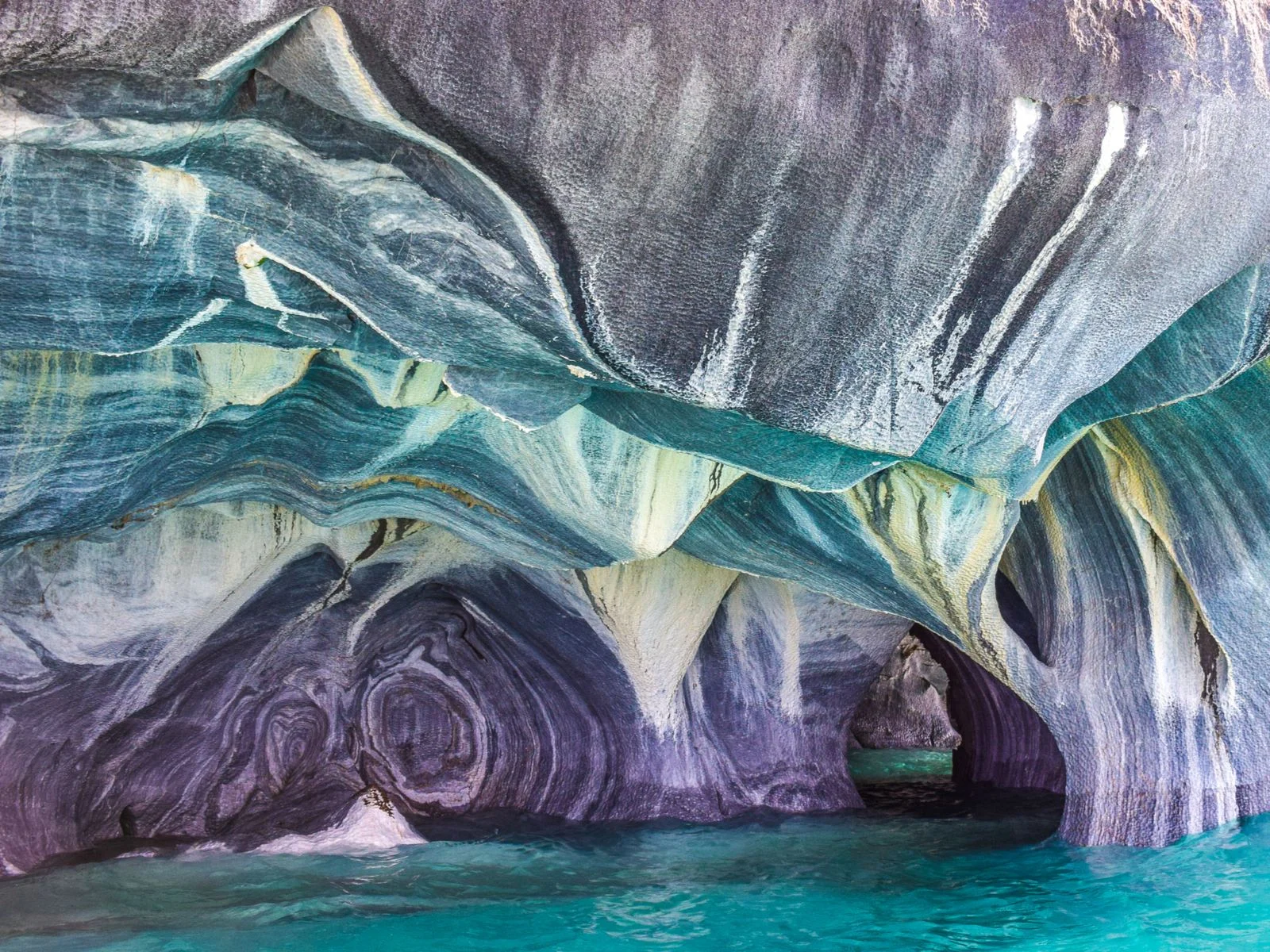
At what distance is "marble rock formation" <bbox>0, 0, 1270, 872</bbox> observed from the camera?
8.69 ft

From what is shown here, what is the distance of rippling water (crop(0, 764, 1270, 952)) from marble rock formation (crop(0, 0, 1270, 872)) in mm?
426

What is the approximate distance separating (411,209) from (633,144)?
61 centimetres

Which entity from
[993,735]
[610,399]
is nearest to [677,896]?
[610,399]

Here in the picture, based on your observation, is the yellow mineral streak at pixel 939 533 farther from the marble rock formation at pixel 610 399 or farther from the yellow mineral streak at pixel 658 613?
the yellow mineral streak at pixel 658 613

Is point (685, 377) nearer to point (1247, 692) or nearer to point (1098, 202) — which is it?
point (1098, 202)

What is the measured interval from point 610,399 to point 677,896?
7.20 feet

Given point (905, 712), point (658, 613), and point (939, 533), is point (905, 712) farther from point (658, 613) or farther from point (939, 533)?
point (939, 533)

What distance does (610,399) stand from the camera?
12.6ft

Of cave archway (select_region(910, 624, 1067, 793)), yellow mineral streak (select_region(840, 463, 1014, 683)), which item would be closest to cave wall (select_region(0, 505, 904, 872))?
cave archway (select_region(910, 624, 1067, 793))

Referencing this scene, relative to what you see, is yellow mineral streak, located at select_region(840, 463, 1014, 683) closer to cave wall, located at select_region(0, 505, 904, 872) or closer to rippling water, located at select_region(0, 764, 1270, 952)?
rippling water, located at select_region(0, 764, 1270, 952)

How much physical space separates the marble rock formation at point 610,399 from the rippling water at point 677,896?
1.40ft

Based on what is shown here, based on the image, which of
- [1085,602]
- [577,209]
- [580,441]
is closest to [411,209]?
[577,209]

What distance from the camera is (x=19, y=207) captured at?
2.69 meters

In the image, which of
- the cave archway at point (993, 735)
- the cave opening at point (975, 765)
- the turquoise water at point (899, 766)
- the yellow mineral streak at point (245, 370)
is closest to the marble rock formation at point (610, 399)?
the yellow mineral streak at point (245, 370)
